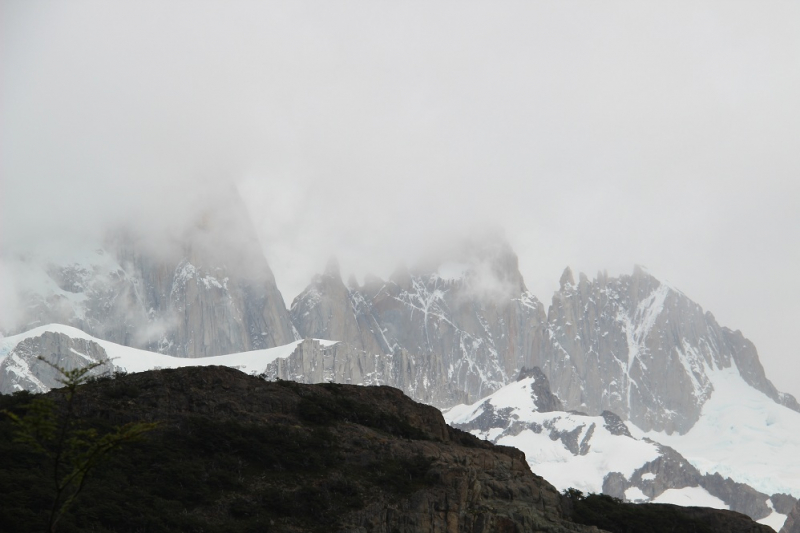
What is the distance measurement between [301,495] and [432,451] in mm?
12674

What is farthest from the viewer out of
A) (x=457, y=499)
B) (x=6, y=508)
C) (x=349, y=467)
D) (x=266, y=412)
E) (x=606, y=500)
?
(x=606, y=500)

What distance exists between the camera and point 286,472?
277 ft

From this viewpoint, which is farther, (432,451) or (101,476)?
(432,451)

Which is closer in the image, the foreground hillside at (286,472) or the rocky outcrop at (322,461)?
the foreground hillside at (286,472)

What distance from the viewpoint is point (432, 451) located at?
88.7 meters

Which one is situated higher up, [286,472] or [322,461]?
[322,461]

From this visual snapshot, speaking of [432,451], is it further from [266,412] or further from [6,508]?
[6,508]

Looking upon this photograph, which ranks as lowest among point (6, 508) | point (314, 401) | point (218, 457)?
point (6, 508)

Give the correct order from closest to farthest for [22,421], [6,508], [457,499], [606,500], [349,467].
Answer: [22,421] → [6,508] → [457,499] → [349,467] → [606,500]

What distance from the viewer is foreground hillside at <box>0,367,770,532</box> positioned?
75.7m

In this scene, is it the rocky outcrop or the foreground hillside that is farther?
the rocky outcrop

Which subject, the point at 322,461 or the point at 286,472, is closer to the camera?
the point at 286,472

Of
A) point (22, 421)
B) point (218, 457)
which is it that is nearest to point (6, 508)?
point (218, 457)

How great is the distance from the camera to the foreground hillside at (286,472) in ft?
248
